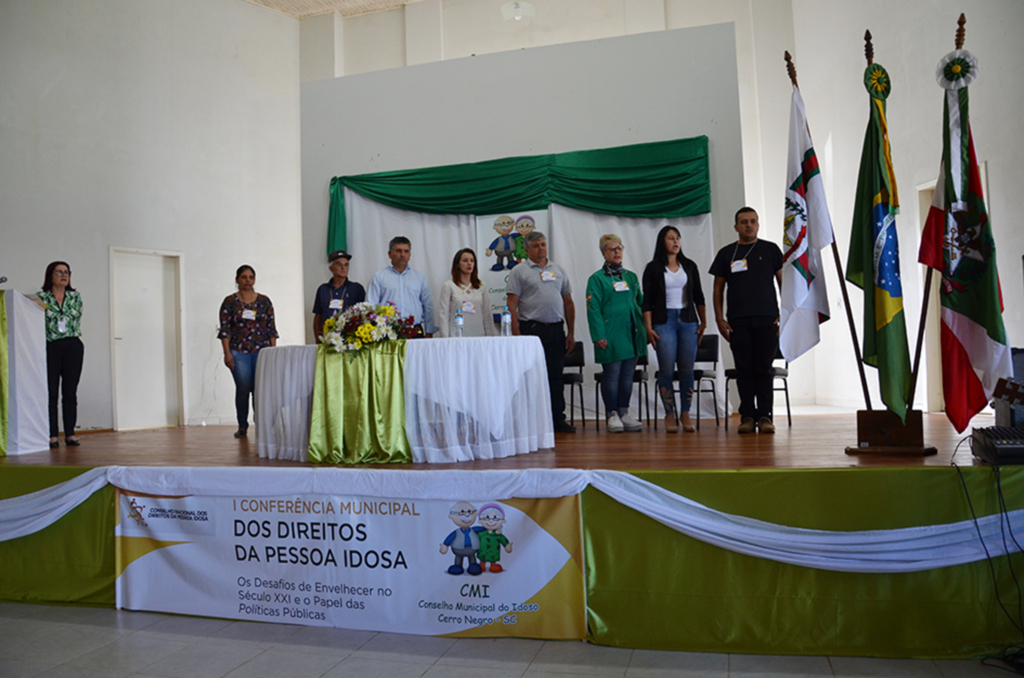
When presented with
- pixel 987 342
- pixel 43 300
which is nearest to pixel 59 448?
pixel 43 300

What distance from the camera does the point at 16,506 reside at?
3.99m

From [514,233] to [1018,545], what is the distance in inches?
194

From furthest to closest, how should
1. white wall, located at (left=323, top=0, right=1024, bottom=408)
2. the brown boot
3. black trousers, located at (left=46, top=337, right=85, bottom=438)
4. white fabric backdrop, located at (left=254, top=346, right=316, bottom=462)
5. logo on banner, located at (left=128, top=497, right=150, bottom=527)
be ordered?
white wall, located at (left=323, top=0, right=1024, bottom=408)
black trousers, located at (left=46, top=337, right=85, bottom=438)
the brown boot
white fabric backdrop, located at (left=254, top=346, right=316, bottom=462)
logo on banner, located at (left=128, top=497, right=150, bottom=527)

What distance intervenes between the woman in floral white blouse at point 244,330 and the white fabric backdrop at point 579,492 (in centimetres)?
213

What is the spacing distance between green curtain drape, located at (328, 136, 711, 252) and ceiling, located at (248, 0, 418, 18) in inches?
156

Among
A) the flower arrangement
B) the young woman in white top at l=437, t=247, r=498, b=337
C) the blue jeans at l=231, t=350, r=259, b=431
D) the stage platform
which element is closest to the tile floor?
the stage platform

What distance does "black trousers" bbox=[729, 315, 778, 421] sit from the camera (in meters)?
4.55

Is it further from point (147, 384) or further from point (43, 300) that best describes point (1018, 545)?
point (147, 384)

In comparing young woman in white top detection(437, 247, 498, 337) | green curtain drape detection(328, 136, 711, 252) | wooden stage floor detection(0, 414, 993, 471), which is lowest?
wooden stage floor detection(0, 414, 993, 471)

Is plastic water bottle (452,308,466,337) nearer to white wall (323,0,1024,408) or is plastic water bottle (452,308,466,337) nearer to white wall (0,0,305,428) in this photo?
white wall (323,0,1024,408)

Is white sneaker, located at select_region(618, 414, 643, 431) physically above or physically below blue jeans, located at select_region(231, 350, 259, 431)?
below

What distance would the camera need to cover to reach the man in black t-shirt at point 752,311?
4547mm

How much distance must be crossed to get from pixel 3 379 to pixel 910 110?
8069 mm

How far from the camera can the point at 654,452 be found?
152 inches
